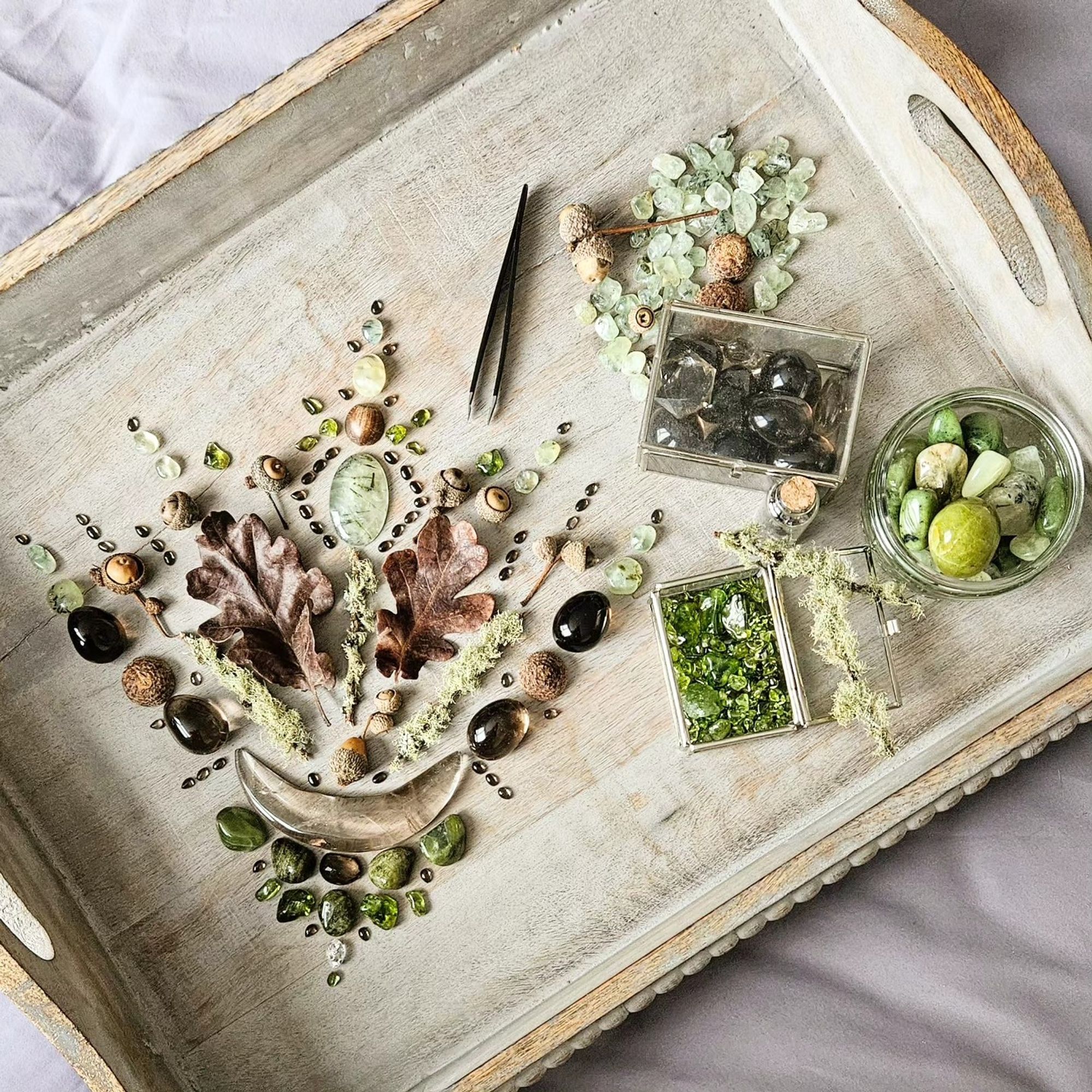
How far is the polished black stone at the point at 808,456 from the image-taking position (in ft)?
2.49

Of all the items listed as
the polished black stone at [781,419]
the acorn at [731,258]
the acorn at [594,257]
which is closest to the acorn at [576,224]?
the acorn at [594,257]

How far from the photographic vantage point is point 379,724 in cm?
82

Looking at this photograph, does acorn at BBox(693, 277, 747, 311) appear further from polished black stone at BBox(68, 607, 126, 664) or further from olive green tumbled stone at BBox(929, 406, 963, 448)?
polished black stone at BBox(68, 607, 126, 664)

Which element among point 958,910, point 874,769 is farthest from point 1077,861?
point 874,769

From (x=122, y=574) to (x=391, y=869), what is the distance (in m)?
0.33

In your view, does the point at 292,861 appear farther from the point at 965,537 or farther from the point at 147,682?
the point at 965,537

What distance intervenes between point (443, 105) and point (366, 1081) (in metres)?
0.84

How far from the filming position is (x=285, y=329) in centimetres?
84

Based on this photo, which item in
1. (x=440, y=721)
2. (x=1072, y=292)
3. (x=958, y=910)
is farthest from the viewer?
(x=958, y=910)

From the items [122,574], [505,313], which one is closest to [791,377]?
[505,313]

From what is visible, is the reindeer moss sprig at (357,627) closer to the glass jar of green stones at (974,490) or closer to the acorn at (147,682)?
the acorn at (147,682)

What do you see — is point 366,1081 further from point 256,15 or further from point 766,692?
point 256,15

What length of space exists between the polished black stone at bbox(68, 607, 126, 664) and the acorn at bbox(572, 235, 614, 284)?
496 mm

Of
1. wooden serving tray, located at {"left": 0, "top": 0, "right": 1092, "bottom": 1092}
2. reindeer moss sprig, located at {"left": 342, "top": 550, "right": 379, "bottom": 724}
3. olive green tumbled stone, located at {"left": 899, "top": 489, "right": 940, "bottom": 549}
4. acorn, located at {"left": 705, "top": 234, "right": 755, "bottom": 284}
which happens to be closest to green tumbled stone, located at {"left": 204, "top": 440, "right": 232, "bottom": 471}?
wooden serving tray, located at {"left": 0, "top": 0, "right": 1092, "bottom": 1092}
